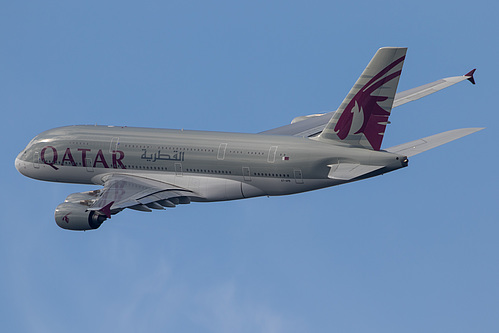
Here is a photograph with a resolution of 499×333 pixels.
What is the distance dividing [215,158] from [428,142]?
1424 cm

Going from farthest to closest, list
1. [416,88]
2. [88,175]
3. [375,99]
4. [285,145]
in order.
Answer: [416,88]
[88,175]
[285,145]
[375,99]

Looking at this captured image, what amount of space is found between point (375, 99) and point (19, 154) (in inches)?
Answer: 1097

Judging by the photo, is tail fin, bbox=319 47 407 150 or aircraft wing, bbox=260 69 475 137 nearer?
tail fin, bbox=319 47 407 150

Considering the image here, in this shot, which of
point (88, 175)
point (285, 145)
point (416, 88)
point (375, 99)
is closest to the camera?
point (375, 99)

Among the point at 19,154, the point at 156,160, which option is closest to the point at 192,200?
the point at 156,160

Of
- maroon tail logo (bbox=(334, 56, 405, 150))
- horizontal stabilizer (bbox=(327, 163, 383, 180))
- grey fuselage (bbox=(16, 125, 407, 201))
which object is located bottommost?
horizontal stabilizer (bbox=(327, 163, 383, 180))

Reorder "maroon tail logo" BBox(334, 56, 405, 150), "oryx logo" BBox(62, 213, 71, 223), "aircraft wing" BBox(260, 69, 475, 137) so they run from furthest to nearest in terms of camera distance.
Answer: "aircraft wing" BBox(260, 69, 475, 137)
"oryx logo" BBox(62, 213, 71, 223)
"maroon tail logo" BBox(334, 56, 405, 150)

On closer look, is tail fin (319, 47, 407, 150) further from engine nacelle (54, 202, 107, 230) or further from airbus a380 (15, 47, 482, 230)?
engine nacelle (54, 202, 107, 230)

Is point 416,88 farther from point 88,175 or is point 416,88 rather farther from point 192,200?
point 88,175

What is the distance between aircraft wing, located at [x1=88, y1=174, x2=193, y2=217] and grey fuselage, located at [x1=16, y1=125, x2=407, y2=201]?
622 millimetres

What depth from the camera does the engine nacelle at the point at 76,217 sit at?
68250 millimetres

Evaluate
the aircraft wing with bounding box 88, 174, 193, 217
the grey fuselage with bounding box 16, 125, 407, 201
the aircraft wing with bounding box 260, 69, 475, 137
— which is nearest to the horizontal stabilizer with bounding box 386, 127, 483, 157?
the grey fuselage with bounding box 16, 125, 407, 201

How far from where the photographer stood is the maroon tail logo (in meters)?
64.4

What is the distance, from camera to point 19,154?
253 ft
